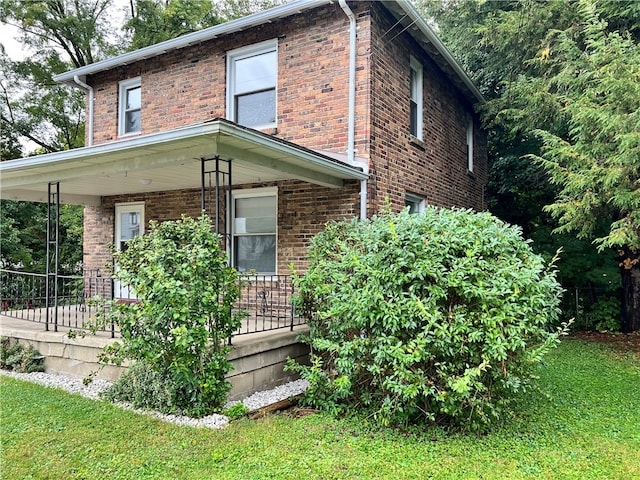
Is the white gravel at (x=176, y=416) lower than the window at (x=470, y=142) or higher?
lower

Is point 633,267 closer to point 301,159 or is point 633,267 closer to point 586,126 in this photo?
point 586,126

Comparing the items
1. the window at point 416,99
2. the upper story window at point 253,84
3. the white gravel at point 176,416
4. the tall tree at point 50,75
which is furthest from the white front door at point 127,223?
the tall tree at point 50,75

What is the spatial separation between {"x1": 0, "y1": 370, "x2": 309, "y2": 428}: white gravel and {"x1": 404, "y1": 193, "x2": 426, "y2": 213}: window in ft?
13.6

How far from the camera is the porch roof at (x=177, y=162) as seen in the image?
4770mm

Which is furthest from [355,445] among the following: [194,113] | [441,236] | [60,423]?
[194,113]

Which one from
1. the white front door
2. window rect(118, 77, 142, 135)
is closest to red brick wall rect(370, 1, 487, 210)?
the white front door

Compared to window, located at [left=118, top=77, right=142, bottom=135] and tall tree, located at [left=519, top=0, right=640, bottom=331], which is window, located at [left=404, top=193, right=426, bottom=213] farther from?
window, located at [left=118, top=77, right=142, bottom=135]

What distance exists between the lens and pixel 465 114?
11.2 metres

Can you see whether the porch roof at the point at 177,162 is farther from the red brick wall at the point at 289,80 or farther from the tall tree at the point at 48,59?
the tall tree at the point at 48,59

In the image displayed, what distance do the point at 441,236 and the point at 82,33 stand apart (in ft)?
63.8

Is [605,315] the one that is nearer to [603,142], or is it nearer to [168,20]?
[603,142]

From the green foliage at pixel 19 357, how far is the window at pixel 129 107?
5.06m

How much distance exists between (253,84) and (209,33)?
1.18m

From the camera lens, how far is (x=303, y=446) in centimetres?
382
